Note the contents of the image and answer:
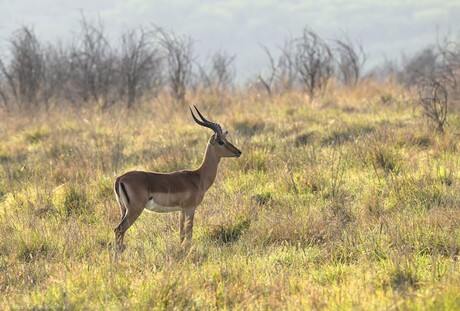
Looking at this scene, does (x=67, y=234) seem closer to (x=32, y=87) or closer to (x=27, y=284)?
(x=27, y=284)

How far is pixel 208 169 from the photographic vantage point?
23.0ft

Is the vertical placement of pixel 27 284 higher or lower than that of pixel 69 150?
lower

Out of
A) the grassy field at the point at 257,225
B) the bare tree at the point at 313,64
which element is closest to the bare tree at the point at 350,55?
the bare tree at the point at 313,64

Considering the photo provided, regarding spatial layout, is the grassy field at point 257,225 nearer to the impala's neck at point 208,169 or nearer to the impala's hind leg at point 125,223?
the impala's hind leg at point 125,223

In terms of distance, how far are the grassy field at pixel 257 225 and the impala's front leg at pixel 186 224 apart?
6.2 inches

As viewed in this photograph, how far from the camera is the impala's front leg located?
20.4 ft

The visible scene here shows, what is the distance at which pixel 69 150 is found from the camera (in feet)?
37.3

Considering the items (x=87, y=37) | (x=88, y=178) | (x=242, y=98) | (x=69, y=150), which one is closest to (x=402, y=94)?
(x=242, y=98)

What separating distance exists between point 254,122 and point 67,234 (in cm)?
657

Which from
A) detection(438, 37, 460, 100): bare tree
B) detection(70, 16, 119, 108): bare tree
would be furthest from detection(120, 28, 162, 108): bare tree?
detection(438, 37, 460, 100): bare tree

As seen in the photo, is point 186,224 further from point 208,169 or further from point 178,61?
point 178,61

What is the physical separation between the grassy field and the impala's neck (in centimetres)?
29

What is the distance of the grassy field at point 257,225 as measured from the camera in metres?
4.68

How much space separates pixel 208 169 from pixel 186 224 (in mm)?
903
